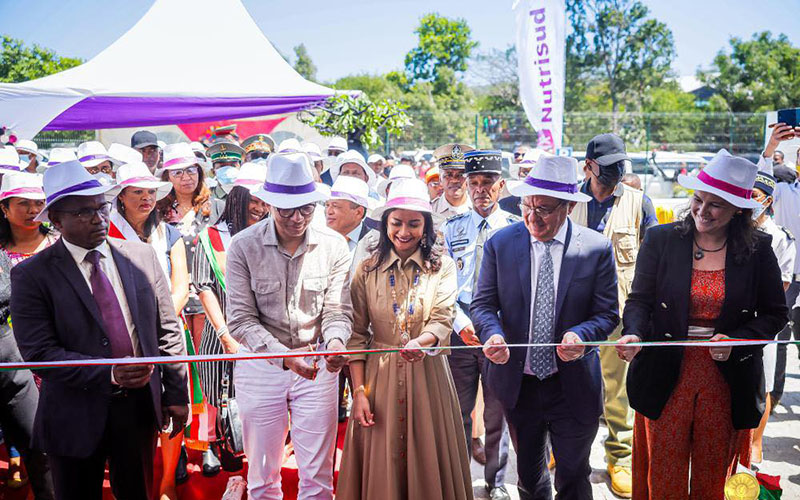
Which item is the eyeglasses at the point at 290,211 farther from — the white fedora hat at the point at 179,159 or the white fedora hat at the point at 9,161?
the white fedora hat at the point at 9,161

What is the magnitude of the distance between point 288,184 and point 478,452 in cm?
268

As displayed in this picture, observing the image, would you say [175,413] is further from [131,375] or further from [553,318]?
[553,318]

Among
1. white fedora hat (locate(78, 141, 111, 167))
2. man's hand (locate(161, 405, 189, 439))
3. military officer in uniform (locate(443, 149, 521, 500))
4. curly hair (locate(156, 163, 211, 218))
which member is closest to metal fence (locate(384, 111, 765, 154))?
white fedora hat (locate(78, 141, 111, 167))

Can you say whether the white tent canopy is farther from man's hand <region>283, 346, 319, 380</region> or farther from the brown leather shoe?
man's hand <region>283, 346, 319, 380</region>

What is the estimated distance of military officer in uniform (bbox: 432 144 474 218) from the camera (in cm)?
457

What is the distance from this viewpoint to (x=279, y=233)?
328 cm

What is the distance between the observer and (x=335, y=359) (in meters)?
3.01

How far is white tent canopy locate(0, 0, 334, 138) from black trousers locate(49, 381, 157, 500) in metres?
6.94

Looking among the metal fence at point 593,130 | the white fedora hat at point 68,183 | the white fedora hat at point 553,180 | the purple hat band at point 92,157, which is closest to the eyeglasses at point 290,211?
the white fedora hat at point 68,183

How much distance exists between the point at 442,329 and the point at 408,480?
31.2 inches

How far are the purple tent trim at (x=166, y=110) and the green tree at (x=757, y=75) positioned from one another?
33.8 meters

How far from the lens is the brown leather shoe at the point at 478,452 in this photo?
448 cm

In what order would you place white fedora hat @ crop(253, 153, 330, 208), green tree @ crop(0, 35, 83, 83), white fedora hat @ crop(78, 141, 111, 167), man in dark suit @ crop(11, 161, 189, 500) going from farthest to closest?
green tree @ crop(0, 35, 83, 83), white fedora hat @ crop(78, 141, 111, 167), white fedora hat @ crop(253, 153, 330, 208), man in dark suit @ crop(11, 161, 189, 500)

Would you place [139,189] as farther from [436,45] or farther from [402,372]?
[436,45]
